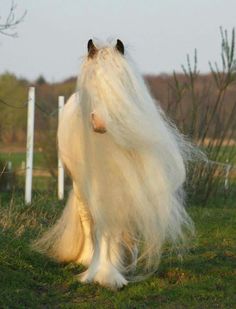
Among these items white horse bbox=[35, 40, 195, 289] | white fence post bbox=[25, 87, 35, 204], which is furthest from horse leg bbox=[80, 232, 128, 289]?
white fence post bbox=[25, 87, 35, 204]

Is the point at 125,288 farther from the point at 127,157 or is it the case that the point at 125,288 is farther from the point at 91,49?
the point at 91,49

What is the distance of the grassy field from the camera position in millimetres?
5344

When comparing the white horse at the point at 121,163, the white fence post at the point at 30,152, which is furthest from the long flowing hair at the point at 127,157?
the white fence post at the point at 30,152

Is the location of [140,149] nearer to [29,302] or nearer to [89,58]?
[89,58]

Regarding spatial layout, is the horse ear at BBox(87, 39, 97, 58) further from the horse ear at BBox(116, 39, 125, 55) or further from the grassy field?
the grassy field

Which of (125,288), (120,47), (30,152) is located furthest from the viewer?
(30,152)

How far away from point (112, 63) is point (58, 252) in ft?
7.27

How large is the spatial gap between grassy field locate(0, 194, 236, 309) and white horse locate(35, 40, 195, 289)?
20 cm

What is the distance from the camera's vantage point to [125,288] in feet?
18.7

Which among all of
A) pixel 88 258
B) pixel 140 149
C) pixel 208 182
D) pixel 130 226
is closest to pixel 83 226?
Answer: pixel 88 258

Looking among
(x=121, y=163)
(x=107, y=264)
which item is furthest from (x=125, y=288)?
(x=121, y=163)

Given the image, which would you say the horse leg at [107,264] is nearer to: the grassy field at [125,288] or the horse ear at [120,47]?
the grassy field at [125,288]

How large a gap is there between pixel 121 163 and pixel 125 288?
3.35 ft

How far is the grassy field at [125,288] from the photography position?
5.34 m
